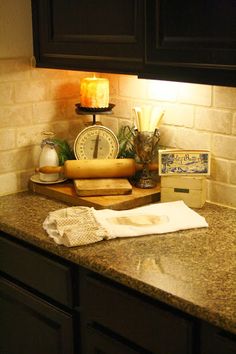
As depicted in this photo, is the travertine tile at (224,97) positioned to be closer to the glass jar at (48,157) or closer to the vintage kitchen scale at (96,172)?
the vintage kitchen scale at (96,172)

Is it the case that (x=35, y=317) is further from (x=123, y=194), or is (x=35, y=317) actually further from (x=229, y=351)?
(x=229, y=351)

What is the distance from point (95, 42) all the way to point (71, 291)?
2.93ft

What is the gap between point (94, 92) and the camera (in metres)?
2.43

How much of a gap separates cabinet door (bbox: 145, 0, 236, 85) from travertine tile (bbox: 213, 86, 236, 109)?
30cm

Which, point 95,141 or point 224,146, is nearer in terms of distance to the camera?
point 224,146

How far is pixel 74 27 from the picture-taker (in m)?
2.28

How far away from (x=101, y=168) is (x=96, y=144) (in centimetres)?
15

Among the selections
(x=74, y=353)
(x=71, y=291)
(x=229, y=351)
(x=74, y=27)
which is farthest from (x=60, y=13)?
(x=229, y=351)

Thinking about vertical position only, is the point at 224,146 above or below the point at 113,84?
below

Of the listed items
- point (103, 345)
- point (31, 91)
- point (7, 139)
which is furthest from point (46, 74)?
point (103, 345)

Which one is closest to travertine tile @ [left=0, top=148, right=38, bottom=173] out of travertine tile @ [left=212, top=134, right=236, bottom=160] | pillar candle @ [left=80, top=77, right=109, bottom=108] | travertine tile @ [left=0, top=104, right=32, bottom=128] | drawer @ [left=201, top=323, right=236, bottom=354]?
travertine tile @ [left=0, top=104, right=32, bottom=128]

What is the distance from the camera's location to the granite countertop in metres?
1.54

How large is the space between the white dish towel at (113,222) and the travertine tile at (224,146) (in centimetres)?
25

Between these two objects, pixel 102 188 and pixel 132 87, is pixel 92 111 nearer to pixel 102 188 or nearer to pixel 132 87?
pixel 132 87
